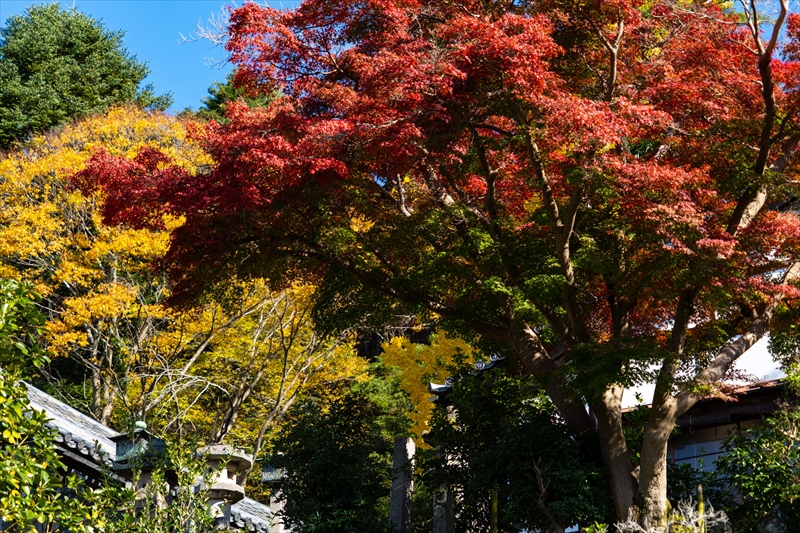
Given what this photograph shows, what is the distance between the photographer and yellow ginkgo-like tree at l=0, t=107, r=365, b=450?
66.6 ft

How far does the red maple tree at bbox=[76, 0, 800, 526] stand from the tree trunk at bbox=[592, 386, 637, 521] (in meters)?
0.03

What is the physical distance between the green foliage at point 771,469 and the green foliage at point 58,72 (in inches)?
1073

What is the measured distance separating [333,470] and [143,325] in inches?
398

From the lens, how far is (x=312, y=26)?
1238cm

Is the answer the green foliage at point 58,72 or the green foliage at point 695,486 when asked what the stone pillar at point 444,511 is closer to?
the green foliage at point 695,486

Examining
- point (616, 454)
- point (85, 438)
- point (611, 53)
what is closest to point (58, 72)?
point (85, 438)

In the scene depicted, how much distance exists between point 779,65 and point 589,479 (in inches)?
220

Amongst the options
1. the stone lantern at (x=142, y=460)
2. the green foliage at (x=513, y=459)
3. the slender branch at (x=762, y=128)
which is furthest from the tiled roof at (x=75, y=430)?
the slender branch at (x=762, y=128)

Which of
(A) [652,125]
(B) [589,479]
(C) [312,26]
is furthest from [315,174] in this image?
(B) [589,479]

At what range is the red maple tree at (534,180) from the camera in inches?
399

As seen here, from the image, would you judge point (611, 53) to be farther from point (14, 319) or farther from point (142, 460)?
point (14, 319)

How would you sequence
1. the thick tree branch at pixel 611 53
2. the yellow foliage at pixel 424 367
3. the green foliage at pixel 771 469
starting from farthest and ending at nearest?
the yellow foliage at pixel 424 367
the thick tree branch at pixel 611 53
the green foliage at pixel 771 469

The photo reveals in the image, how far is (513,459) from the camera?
11328 millimetres

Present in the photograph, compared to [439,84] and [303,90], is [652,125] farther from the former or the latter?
[303,90]
